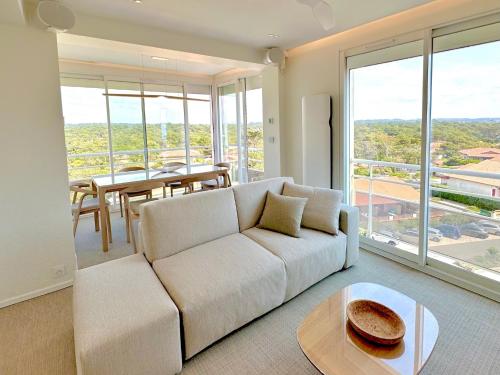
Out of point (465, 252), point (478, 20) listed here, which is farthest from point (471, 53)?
point (465, 252)

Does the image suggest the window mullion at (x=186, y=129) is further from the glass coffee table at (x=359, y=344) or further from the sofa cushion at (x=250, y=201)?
the glass coffee table at (x=359, y=344)

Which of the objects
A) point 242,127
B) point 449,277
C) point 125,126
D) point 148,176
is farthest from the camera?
point 242,127

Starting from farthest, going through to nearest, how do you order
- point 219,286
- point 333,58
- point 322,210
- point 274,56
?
point 274,56 → point 333,58 → point 322,210 → point 219,286

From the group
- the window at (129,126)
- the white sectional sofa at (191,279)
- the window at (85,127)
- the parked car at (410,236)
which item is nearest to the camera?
the white sectional sofa at (191,279)

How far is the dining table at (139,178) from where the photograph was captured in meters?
3.53

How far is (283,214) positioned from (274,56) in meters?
2.47

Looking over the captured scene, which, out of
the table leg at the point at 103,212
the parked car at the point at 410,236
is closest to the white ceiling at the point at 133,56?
the table leg at the point at 103,212

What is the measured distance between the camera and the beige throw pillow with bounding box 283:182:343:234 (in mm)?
2865

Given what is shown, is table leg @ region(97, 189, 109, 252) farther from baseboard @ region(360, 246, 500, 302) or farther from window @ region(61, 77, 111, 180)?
baseboard @ region(360, 246, 500, 302)

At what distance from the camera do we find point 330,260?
9.03 feet

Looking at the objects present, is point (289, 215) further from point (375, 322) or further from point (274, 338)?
point (375, 322)

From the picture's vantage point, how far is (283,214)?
9.33ft

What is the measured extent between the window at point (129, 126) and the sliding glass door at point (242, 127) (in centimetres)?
42

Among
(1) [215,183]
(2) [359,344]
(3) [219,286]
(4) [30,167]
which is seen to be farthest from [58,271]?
(2) [359,344]
